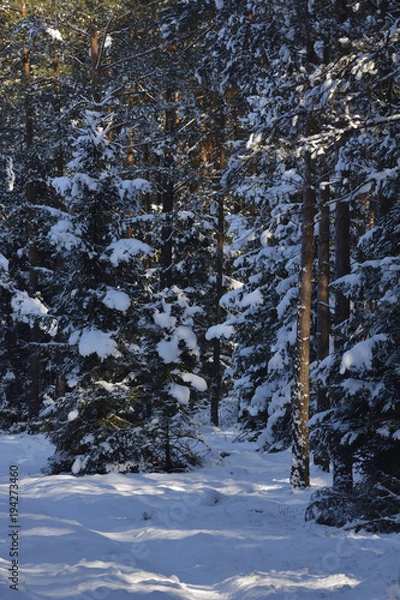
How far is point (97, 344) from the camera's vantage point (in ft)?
46.1

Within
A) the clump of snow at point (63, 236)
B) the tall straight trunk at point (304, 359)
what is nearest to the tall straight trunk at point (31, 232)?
the clump of snow at point (63, 236)

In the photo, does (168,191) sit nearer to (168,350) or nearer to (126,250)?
(126,250)

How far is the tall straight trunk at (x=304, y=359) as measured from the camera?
12914 millimetres

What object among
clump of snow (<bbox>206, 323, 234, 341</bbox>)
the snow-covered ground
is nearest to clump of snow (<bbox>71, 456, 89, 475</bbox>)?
the snow-covered ground

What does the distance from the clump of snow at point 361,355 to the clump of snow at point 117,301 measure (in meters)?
6.76

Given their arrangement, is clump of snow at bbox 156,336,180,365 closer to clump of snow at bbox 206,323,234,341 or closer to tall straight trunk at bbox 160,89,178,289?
A: tall straight trunk at bbox 160,89,178,289

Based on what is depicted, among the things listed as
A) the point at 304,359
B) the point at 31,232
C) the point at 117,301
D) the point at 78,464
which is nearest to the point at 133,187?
the point at 117,301

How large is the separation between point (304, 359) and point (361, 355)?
15.2 ft

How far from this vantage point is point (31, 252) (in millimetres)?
24250

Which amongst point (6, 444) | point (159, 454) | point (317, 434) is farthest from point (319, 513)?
point (6, 444)

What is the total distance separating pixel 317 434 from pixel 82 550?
4260 millimetres

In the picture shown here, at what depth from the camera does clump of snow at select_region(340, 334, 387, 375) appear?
8.71 metres

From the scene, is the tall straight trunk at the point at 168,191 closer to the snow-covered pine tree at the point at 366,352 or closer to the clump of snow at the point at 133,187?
the clump of snow at the point at 133,187

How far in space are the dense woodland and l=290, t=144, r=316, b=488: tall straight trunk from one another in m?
0.04
